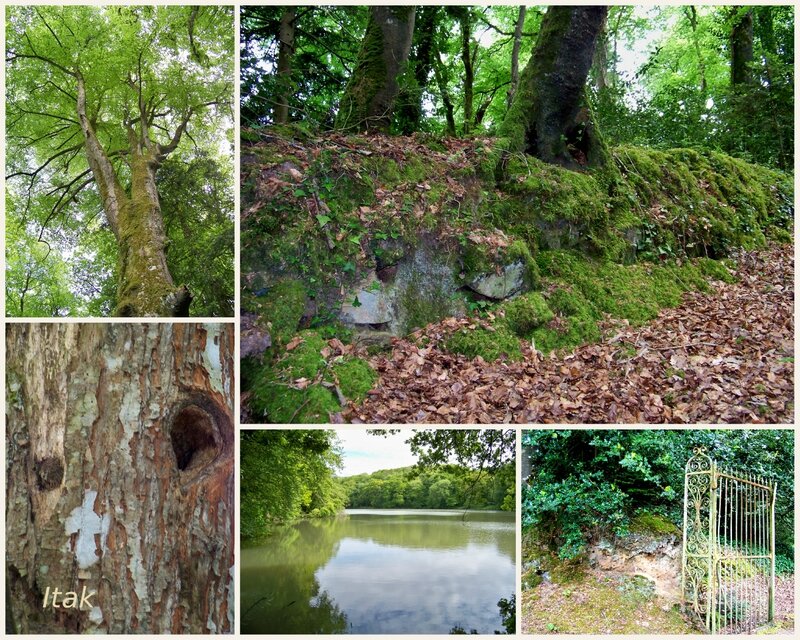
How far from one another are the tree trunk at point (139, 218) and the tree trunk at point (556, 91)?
135 inches

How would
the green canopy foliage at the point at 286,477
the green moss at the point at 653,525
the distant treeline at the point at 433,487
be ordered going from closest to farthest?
the green canopy foliage at the point at 286,477 → the distant treeline at the point at 433,487 → the green moss at the point at 653,525

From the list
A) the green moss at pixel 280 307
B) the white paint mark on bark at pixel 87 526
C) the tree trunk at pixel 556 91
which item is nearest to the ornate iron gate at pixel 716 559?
the green moss at pixel 280 307

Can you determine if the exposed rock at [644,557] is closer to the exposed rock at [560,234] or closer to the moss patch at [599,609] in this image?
the moss patch at [599,609]

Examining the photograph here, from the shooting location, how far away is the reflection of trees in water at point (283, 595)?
282cm

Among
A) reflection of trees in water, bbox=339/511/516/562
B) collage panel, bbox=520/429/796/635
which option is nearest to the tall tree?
reflection of trees in water, bbox=339/511/516/562

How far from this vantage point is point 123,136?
500 cm

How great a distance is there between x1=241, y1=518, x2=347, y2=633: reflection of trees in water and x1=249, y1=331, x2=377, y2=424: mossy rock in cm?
87

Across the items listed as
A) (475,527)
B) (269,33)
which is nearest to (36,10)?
(269,33)

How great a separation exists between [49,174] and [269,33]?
2844mm

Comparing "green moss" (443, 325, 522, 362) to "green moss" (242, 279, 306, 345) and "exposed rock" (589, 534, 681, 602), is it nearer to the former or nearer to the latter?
"green moss" (242, 279, 306, 345)

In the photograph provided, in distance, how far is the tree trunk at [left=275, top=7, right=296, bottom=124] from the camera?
4588 millimetres

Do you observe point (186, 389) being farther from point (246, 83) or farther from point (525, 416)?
point (246, 83)

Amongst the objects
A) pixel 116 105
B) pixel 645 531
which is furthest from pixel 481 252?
pixel 116 105

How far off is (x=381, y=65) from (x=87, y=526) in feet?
15.8
